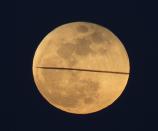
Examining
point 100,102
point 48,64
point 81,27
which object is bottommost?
point 100,102

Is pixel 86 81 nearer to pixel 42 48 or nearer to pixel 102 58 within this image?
pixel 102 58

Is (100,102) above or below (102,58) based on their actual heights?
below

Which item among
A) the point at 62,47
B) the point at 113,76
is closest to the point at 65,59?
the point at 62,47

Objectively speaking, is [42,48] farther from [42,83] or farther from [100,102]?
[100,102]

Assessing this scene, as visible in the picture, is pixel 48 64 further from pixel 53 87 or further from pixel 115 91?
pixel 115 91

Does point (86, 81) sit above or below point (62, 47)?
below

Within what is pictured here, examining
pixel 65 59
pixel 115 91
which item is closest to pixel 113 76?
pixel 115 91

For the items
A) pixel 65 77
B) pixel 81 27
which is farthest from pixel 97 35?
pixel 65 77
